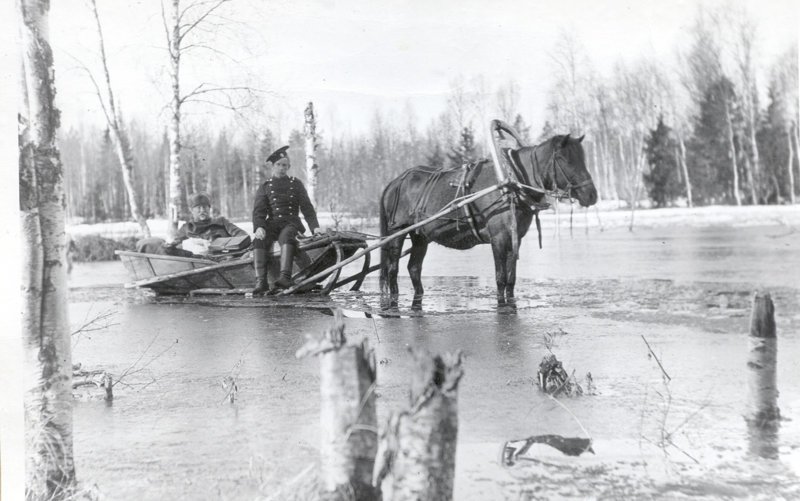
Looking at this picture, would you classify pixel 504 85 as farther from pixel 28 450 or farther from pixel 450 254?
pixel 450 254

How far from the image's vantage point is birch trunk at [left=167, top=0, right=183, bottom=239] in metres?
5.48

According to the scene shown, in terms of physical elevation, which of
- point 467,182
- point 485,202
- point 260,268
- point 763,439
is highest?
point 467,182

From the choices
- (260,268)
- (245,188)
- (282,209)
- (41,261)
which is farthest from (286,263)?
(41,261)

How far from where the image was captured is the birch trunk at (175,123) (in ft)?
18.0

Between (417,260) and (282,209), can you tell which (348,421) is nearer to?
(282,209)

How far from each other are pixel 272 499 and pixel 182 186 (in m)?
7.95

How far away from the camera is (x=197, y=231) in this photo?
8461mm

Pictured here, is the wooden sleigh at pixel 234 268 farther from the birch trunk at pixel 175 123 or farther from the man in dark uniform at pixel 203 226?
the birch trunk at pixel 175 123

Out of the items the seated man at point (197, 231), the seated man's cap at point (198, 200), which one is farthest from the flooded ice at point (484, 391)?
the seated man's cap at point (198, 200)

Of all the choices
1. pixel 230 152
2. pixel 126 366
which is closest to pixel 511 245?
pixel 230 152

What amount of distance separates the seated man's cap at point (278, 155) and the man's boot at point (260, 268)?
1245mm

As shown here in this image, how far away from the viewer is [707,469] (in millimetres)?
3211

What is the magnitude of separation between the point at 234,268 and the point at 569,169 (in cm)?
406

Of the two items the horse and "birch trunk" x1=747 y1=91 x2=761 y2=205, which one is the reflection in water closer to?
the horse
